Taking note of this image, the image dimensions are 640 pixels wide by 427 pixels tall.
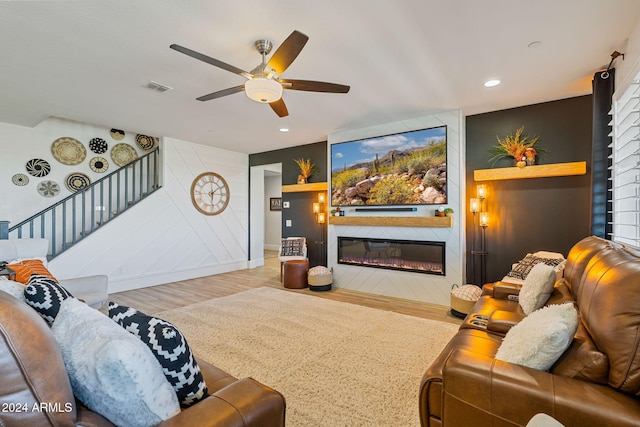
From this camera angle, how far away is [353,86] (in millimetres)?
3336

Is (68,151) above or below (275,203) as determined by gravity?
above

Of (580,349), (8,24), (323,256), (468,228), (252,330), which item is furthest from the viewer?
(323,256)

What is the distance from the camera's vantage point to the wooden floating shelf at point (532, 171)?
352 centimetres

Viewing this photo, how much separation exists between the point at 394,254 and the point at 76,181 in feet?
18.5

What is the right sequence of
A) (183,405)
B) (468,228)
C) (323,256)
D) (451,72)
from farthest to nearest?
(323,256) → (468,228) → (451,72) → (183,405)

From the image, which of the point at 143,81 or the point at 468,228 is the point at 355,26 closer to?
the point at 143,81

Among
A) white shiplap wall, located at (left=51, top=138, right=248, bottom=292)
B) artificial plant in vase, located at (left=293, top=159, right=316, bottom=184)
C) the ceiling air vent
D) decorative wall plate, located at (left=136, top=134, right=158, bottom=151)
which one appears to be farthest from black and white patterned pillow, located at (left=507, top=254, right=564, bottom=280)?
decorative wall plate, located at (left=136, top=134, right=158, bottom=151)

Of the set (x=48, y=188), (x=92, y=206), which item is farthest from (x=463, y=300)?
(x=48, y=188)

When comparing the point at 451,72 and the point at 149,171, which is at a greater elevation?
the point at 451,72

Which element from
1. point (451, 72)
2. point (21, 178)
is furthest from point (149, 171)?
point (451, 72)

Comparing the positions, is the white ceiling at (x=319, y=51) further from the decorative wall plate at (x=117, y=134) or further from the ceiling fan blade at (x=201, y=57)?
the decorative wall plate at (x=117, y=134)

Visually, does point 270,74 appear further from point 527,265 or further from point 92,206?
point 92,206

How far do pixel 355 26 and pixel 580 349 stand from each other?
2.46 meters

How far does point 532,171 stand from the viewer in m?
3.73
